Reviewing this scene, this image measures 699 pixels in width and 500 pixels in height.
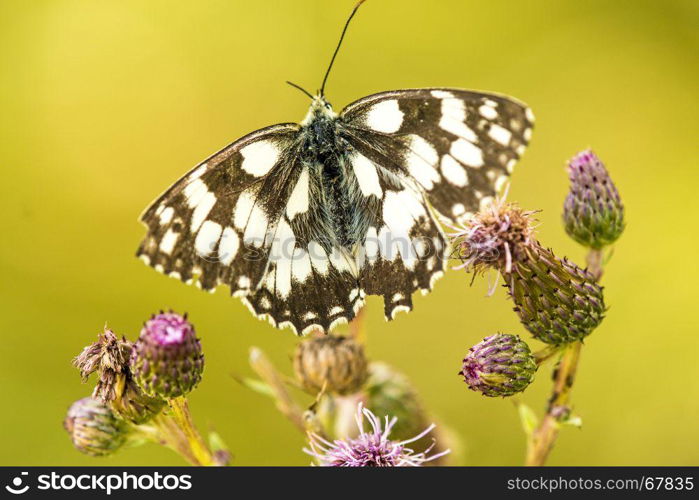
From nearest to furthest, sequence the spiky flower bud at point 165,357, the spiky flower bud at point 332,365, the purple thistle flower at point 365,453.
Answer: the spiky flower bud at point 165,357, the purple thistle flower at point 365,453, the spiky flower bud at point 332,365

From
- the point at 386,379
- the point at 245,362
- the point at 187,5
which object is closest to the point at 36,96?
the point at 187,5

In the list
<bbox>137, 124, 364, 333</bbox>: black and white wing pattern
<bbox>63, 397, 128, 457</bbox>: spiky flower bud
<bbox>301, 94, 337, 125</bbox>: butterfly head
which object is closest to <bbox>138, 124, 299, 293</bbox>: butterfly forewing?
<bbox>137, 124, 364, 333</bbox>: black and white wing pattern

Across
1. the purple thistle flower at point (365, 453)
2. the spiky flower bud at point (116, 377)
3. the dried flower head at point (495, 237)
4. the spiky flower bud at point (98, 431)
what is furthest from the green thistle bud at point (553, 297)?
the spiky flower bud at point (98, 431)

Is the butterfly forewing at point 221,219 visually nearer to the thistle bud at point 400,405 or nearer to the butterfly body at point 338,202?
the butterfly body at point 338,202

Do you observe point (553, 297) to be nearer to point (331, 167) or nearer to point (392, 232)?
point (392, 232)

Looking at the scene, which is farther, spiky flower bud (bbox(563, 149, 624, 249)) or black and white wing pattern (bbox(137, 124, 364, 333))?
spiky flower bud (bbox(563, 149, 624, 249))

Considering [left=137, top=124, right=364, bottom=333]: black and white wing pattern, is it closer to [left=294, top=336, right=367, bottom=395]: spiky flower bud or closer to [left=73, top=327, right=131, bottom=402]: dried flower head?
[left=294, top=336, right=367, bottom=395]: spiky flower bud

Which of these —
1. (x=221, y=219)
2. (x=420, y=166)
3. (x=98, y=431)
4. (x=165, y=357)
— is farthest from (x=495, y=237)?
(x=98, y=431)
